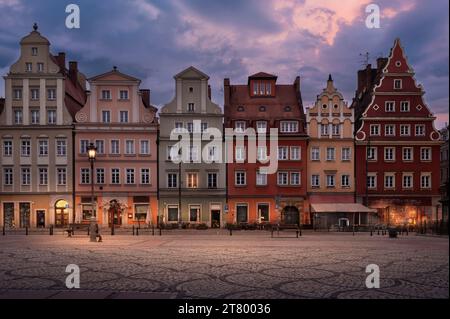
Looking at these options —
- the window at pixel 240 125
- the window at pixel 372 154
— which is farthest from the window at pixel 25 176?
the window at pixel 372 154

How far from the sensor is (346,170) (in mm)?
46000

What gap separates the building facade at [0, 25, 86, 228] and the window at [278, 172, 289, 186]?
2184 cm

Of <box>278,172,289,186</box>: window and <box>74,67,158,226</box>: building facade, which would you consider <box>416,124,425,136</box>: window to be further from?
<box>74,67,158,226</box>: building facade

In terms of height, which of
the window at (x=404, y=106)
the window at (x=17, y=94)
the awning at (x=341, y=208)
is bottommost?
the awning at (x=341, y=208)

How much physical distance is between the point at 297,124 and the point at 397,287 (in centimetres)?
3471

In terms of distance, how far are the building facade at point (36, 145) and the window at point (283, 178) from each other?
71.7ft

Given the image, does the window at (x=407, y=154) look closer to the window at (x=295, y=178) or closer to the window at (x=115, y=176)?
the window at (x=295, y=178)

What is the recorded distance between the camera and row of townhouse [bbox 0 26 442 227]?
44.1 metres

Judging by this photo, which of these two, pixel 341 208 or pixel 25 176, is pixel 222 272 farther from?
A: pixel 25 176

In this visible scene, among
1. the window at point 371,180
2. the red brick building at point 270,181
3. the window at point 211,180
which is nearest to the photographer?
the window at point 211,180

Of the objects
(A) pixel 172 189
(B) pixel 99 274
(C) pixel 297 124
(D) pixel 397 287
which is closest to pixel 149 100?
(A) pixel 172 189

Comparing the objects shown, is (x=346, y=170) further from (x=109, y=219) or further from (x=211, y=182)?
(x=109, y=219)

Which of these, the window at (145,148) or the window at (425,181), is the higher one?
the window at (145,148)

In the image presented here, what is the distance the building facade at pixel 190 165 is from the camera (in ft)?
146
